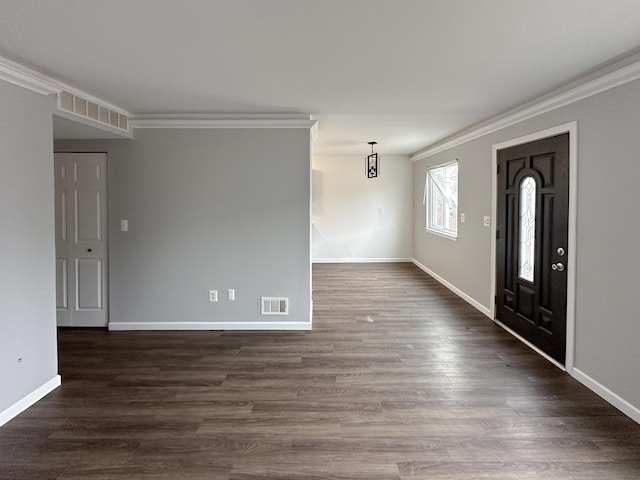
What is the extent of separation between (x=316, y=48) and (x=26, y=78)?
1.98 m

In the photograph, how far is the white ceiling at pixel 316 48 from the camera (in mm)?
2041

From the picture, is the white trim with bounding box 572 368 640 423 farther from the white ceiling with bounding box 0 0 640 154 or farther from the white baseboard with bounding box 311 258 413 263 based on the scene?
the white baseboard with bounding box 311 258 413 263

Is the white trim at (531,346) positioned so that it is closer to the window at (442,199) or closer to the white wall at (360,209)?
the window at (442,199)

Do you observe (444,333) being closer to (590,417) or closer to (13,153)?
(590,417)

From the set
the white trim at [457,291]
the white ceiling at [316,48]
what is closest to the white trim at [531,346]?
the white trim at [457,291]

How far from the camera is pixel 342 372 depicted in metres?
3.51

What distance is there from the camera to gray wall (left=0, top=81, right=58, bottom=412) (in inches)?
107

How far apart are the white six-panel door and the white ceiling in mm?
756

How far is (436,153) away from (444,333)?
12.7 ft

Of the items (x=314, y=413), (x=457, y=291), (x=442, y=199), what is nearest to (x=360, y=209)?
(x=442, y=199)

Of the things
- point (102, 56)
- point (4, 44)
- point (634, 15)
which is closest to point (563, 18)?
point (634, 15)

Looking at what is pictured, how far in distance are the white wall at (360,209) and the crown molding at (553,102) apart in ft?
10.3

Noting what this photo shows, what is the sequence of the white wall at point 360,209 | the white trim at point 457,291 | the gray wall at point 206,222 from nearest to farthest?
the gray wall at point 206,222 → the white trim at point 457,291 → the white wall at point 360,209

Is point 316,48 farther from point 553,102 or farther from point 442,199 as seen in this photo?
point 442,199
